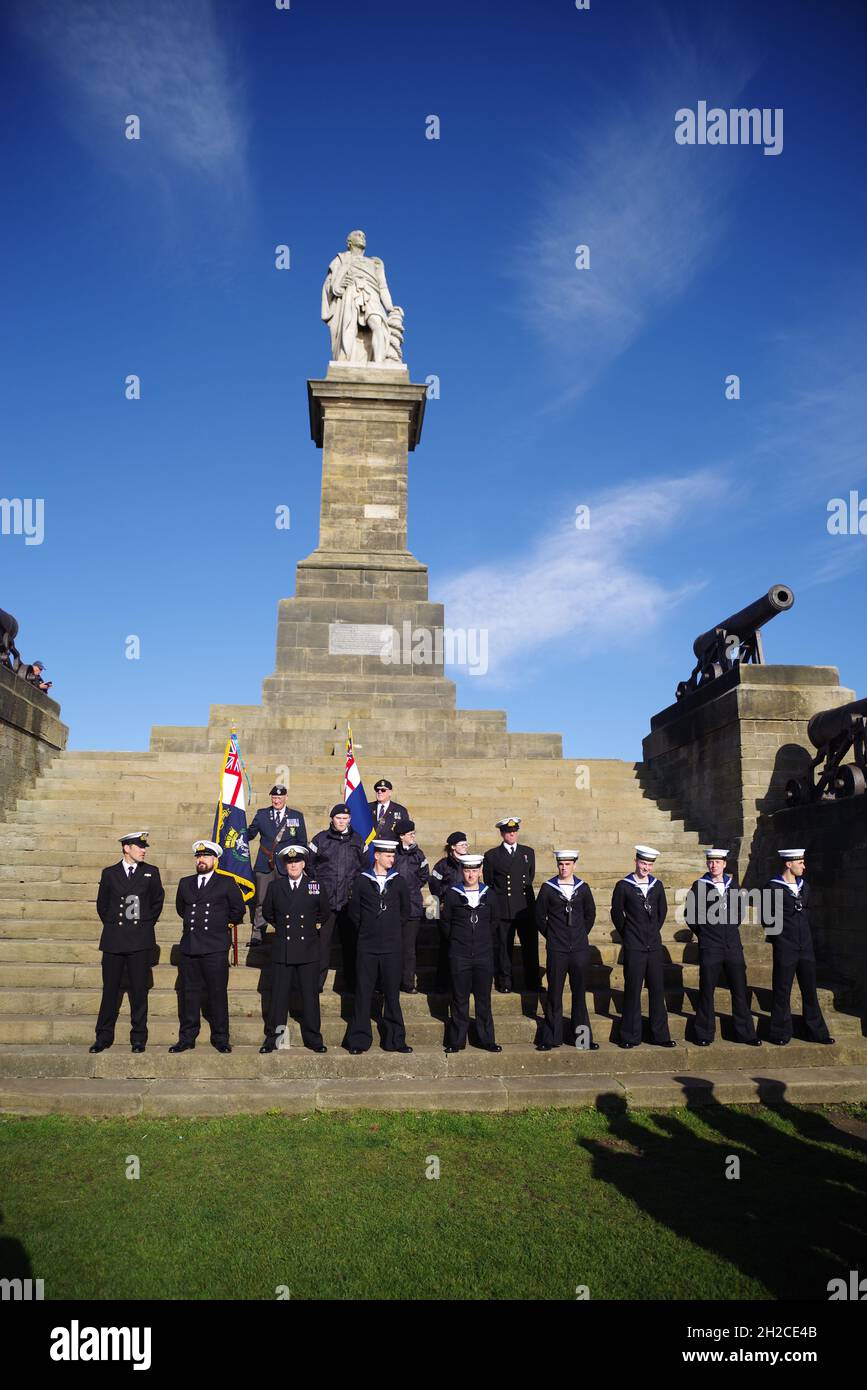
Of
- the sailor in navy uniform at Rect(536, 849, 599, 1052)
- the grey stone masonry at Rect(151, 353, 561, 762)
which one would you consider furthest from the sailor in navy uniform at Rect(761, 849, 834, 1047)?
the grey stone masonry at Rect(151, 353, 561, 762)

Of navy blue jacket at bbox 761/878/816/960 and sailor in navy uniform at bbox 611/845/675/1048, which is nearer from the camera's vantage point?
sailor in navy uniform at bbox 611/845/675/1048

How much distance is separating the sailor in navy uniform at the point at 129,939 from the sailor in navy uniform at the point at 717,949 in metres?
5.21

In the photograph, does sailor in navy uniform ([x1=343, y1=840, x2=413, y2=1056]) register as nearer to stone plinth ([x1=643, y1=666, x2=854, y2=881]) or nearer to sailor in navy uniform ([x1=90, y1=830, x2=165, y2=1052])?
sailor in navy uniform ([x1=90, y1=830, x2=165, y2=1052])

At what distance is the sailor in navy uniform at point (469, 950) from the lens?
8266 millimetres

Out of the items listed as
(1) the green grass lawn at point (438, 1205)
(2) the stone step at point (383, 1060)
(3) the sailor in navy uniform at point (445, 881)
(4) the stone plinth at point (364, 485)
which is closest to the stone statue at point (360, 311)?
(4) the stone plinth at point (364, 485)

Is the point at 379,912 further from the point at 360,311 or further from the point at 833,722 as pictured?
the point at 360,311

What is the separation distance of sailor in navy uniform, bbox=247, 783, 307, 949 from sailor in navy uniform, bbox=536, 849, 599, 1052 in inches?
117

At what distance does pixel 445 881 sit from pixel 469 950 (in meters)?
1.19

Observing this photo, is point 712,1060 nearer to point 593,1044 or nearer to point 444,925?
point 593,1044

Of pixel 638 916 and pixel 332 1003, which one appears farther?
pixel 332 1003

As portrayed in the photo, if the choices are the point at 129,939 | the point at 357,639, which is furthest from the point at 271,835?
the point at 357,639

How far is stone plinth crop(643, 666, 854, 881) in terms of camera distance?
12.2 metres

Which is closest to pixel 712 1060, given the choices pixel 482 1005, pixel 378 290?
pixel 482 1005

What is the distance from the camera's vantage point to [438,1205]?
556cm
